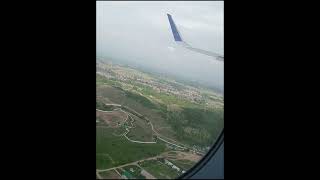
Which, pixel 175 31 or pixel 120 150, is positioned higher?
pixel 175 31

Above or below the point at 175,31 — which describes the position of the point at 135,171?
below

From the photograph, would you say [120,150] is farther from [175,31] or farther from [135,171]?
[175,31]

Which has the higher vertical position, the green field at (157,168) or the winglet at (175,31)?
the winglet at (175,31)

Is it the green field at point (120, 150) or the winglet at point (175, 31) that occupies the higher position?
the winglet at point (175, 31)

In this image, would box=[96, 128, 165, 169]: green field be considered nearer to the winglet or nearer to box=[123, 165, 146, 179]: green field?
box=[123, 165, 146, 179]: green field

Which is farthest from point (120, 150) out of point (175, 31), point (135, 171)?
point (175, 31)

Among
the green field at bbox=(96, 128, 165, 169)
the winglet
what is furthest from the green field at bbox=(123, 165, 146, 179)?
the winglet

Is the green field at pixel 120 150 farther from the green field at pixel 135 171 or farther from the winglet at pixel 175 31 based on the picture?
the winglet at pixel 175 31

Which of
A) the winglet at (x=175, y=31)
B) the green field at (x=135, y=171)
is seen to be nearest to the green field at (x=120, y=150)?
the green field at (x=135, y=171)
